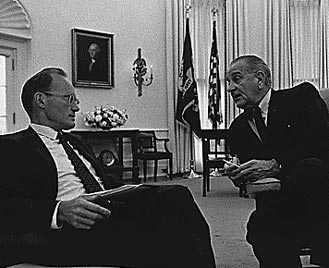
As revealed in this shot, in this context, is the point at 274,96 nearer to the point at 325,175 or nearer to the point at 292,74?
the point at 325,175

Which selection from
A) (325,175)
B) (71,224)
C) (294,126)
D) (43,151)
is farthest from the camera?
(294,126)

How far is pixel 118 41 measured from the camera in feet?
34.3

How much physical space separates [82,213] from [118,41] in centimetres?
877

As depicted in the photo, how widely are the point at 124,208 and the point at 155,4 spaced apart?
31.2 ft

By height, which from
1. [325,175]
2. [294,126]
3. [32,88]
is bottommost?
[325,175]

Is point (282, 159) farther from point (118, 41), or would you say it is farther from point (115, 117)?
point (118, 41)

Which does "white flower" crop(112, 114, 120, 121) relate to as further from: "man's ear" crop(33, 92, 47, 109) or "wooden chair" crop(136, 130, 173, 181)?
"man's ear" crop(33, 92, 47, 109)

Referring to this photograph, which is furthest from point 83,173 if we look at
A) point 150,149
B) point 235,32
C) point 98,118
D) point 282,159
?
point 235,32

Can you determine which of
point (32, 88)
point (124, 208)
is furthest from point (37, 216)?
point (32, 88)

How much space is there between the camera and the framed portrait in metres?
9.66

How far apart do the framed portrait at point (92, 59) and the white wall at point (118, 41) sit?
11 centimetres

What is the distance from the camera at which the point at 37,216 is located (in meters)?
2.00

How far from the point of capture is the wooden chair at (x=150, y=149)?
997 cm

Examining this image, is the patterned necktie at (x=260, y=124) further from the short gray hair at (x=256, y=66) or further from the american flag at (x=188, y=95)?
the american flag at (x=188, y=95)
